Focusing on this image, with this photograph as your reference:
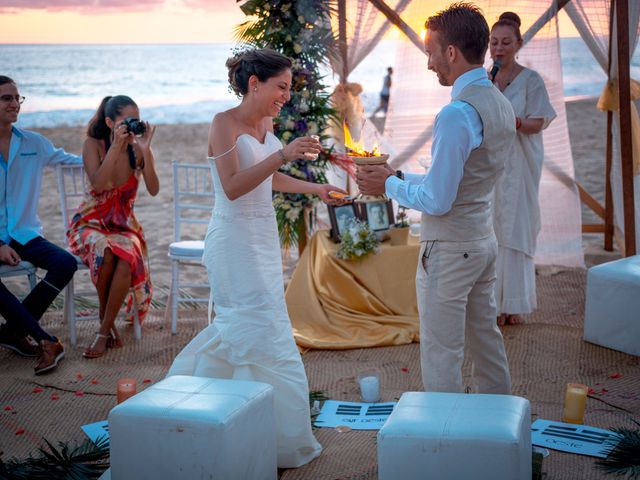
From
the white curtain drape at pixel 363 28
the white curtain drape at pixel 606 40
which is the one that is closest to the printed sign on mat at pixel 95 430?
the white curtain drape at pixel 363 28

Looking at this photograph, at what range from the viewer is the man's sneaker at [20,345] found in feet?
18.0

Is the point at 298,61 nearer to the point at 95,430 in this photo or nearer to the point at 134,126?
the point at 134,126

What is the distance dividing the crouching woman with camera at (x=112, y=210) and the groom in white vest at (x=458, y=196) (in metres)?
2.51

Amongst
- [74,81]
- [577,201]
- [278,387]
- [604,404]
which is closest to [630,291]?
[604,404]

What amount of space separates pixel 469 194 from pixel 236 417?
127 cm

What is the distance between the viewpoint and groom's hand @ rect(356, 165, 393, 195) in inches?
139

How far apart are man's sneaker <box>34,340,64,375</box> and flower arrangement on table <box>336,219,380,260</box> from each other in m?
1.98

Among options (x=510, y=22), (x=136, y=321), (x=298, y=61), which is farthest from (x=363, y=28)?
(x=136, y=321)

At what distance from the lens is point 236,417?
315 cm

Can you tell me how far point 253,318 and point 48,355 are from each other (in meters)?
2.05

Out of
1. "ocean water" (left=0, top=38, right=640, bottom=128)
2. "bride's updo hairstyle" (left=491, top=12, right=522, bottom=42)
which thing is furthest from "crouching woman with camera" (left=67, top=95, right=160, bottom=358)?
"ocean water" (left=0, top=38, right=640, bottom=128)

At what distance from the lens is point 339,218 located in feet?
19.3

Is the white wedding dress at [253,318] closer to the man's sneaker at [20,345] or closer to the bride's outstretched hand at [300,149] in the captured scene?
the bride's outstretched hand at [300,149]

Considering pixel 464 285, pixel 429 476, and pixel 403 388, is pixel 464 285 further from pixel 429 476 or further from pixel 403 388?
pixel 403 388
